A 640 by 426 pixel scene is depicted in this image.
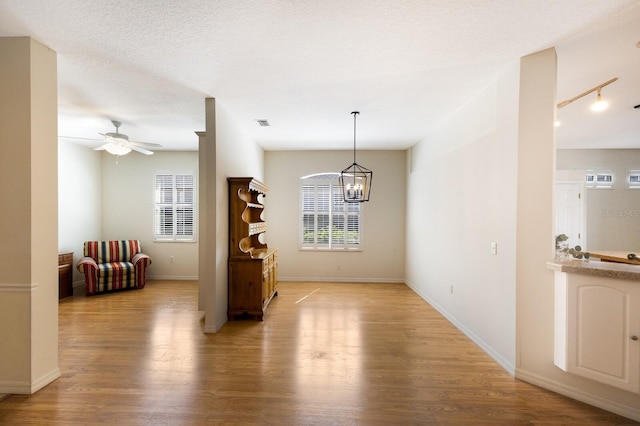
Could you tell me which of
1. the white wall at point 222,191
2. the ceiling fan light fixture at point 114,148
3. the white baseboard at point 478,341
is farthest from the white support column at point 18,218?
the white baseboard at point 478,341

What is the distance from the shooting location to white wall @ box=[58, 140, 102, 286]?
5863mm

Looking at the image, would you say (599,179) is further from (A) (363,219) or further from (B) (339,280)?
(B) (339,280)

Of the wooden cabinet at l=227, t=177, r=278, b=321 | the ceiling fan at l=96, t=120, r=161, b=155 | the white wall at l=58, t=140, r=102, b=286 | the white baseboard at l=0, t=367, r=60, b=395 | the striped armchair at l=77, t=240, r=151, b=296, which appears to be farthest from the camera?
the white wall at l=58, t=140, r=102, b=286

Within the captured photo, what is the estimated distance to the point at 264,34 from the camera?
95.7 inches

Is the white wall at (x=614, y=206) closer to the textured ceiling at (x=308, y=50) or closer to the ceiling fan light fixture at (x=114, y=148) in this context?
the textured ceiling at (x=308, y=50)

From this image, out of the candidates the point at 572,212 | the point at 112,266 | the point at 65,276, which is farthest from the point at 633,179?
the point at 65,276

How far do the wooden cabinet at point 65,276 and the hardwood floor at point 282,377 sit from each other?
1.23 m

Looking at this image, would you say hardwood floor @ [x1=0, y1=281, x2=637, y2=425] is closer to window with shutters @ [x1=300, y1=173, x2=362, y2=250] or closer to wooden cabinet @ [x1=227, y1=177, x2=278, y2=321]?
wooden cabinet @ [x1=227, y1=177, x2=278, y2=321]

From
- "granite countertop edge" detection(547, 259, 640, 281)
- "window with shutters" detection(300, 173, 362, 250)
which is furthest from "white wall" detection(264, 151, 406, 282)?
"granite countertop edge" detection(547, 259, 640, 281)

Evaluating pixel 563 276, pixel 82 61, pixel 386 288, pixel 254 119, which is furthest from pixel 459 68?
pixel 386 288

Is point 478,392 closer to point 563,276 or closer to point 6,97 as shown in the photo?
point 563,276

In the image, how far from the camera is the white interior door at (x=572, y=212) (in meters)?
6.16

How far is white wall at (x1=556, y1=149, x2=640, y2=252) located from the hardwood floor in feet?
14.6

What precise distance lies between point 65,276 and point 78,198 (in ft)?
5.54
